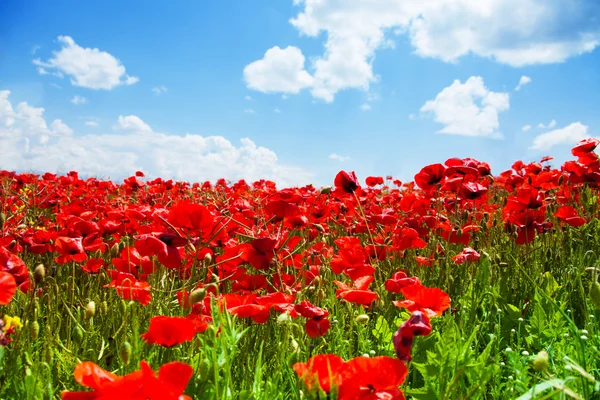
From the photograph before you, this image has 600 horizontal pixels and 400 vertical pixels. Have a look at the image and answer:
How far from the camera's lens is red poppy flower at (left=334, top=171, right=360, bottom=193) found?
2.49 metres

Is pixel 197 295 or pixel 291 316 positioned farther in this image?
pixel 291 316

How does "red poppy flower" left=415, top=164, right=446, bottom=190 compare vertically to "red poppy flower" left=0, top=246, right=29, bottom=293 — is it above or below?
above

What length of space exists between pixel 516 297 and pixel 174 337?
2.52 m

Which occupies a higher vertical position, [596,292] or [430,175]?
[430,175]

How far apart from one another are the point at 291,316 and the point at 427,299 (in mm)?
497

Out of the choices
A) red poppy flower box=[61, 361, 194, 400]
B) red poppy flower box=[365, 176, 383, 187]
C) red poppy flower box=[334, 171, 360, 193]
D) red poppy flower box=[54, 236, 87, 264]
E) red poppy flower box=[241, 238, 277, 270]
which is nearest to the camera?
red poppy flower box=[61, 361, 194, 400]

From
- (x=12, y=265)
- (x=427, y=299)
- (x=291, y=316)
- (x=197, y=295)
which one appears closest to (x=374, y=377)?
(x=427, y=299)

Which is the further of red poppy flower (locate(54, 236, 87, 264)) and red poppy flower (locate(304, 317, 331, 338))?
red poppy flower (locate(54, 236, 87, 264))

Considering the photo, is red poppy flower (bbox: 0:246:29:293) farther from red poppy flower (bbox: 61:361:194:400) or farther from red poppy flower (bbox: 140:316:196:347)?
red poppy flower (bbox: 61:361:194:400)

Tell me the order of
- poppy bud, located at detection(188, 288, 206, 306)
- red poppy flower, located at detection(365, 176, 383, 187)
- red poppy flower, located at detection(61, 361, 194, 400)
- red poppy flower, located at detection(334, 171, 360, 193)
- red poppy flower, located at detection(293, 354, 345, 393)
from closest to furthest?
red poppy flower, located at detection(61, 361, 194, 400) < red poppy flower, located at detection(293, 354, 345, 393) < poppy bud, located at detection(188, 288, 206, 306) < red poppy flower, located at detection(334, 171, 360, 193) < red poppy flower, located at detection(365, 176, 383, 187)

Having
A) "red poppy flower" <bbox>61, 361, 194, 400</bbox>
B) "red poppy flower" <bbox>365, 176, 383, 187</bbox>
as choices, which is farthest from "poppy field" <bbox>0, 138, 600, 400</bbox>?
"red poppy flower" <bbox>365, 176, 383, 187</bbox>

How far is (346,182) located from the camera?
2.52m

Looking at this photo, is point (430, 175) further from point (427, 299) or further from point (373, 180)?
point (373, 180)

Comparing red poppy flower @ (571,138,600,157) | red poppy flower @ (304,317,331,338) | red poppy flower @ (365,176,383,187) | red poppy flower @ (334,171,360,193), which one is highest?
red poppy flower @ (571,138,600,157)
